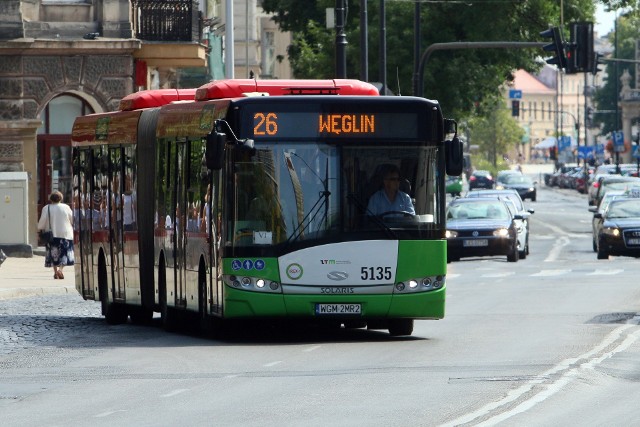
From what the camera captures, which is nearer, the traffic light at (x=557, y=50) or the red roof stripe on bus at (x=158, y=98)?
the red roof stripe on bus at (x=158, y=98)

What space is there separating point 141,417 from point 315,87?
8.05 meters

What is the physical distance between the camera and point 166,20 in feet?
143

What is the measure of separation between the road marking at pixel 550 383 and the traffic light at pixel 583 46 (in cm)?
2406

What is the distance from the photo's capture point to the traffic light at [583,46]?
144ft

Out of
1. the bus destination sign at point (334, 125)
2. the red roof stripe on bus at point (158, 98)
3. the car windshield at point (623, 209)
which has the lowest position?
the car windshield at point (623, 209)

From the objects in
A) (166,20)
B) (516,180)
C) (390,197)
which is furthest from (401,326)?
(516,180)

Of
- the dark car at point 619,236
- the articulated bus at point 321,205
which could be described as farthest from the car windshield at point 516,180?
the articulated bus at point 321,205

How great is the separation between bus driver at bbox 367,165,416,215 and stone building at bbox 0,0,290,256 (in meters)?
22.5

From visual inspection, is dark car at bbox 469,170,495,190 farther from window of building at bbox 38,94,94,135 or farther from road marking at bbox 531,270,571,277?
road marking at bbox 531,270,571,277

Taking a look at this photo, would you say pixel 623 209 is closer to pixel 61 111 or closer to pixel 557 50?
pixel 557 50

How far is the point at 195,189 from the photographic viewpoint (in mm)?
21375

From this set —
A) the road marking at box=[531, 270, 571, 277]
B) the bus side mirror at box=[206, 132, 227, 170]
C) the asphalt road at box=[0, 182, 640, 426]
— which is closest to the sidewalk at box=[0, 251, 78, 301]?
the asphalt road at box=[0, 182, 640, 426]

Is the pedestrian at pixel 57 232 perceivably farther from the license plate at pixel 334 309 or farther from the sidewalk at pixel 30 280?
the license plate at pixel 334 309

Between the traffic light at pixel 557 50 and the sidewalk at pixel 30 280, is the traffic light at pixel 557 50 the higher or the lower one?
the higher one
